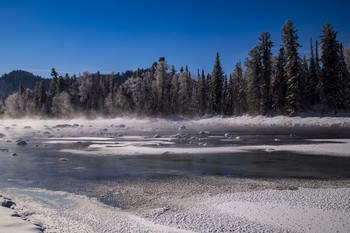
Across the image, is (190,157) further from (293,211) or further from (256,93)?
(256,93)

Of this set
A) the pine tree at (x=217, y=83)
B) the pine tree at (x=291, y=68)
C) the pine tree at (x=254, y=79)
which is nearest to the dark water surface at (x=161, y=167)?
the pine tree at (x=291, y=68)

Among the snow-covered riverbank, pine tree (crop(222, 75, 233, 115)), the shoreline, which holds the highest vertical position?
pine tree (crop(222, 75, 233, 115))

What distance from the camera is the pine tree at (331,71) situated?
44559 mm

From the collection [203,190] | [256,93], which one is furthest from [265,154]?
[256,93]

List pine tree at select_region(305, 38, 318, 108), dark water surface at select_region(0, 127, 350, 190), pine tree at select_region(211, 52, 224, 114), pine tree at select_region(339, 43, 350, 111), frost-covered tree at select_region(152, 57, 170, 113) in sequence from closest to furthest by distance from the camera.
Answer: dark water surface at select_region(0, 127, 350, 190)
pine tree at select_region(339, 43, 350, 111)
pine tree at select_region(305, 38, 318, 108)
pine tree at select_region(211, 52, 224, 114)
frost-covered tree at select_region(152, 57, 170, 113)

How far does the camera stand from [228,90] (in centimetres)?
6550

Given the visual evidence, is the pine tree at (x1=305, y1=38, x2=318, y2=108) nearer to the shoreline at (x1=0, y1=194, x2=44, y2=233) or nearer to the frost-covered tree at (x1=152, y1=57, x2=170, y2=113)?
the frost-covered tree at (x1=152, y1=57, x2=170, y2=113)

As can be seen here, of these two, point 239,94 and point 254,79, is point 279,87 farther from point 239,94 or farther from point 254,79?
point 239,94

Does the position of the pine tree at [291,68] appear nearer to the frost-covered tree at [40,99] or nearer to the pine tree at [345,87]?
the pine tree at [345,87]

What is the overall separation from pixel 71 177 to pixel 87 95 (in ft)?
238

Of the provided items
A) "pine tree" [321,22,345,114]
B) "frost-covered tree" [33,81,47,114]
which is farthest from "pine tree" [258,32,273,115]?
"frost-covered tree" [33,81,47,114]

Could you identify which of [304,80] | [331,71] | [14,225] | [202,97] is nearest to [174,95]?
[202,97]

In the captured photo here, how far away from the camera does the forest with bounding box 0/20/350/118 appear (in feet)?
154

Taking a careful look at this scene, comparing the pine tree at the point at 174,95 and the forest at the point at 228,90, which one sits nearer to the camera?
the forest at the point at 228,90
